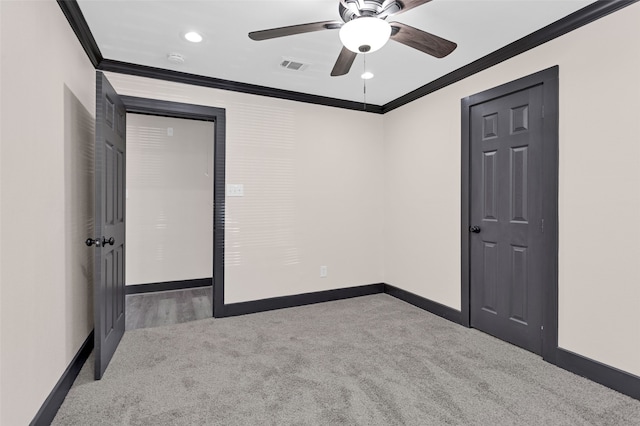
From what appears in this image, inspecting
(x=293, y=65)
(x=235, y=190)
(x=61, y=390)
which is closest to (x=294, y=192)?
(x=235, y=190)

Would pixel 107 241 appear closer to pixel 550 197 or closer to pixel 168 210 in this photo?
pixel 168 210

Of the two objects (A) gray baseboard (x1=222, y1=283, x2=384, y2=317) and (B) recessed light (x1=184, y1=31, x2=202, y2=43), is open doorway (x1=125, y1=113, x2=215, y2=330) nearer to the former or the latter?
(A) gray baseboard (x1=222, y1=283, x2=384, y2=317)

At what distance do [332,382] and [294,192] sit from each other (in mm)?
2208

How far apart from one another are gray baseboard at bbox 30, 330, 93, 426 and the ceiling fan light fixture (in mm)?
2468

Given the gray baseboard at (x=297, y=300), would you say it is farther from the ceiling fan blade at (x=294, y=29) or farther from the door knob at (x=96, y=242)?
the ceiling fan blade at (x=294, y=29)

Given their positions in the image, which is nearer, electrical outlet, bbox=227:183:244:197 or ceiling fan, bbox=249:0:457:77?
ceiling fan, bbox=249:0:457:77

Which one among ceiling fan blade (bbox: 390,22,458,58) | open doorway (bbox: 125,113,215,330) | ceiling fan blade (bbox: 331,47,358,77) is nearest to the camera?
ceiling fan blade (bbox: 390,22,458,58)

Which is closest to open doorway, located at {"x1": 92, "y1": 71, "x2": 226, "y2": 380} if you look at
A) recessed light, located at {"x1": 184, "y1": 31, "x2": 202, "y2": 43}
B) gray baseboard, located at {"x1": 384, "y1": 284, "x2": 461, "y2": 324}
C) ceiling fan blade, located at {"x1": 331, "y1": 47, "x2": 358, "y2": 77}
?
recessed light, located at {"x1": 184, "y1": 31, "x2": 202, "y2": 43}

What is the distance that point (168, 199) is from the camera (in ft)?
15.6

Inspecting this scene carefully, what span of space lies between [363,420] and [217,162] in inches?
106

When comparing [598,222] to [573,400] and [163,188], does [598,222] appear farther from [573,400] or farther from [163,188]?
[163,188]

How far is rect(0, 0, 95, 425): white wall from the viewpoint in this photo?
4.86ft

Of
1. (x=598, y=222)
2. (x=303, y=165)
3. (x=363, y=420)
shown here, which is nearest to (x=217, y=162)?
(x=303, y=165)

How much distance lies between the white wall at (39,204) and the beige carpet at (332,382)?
45cm
